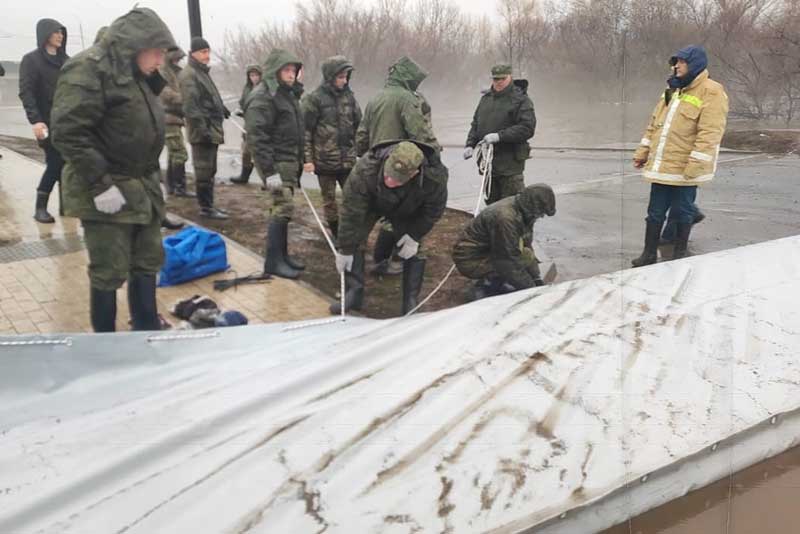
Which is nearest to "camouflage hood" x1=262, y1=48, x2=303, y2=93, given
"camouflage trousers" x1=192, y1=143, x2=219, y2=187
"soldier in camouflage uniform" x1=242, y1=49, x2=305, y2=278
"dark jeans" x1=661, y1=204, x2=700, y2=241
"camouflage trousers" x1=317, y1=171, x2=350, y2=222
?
"soldier in camouflage uniform" x1=242, y1=49, x2=305, y2=278

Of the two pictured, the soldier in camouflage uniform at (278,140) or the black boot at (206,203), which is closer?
the soldier in camouflage uniform at (278,140)

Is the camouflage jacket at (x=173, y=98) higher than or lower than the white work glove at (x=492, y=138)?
higher

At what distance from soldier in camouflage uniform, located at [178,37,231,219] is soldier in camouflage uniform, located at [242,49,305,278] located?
0.94 metres

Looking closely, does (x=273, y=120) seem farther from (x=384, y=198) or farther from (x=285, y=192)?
(x=384, y=198)

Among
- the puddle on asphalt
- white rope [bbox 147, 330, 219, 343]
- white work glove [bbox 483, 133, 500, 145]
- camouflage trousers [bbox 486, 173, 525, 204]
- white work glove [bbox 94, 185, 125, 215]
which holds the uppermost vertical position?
Result: white work glove [bbox 483, 133, 500, 145]

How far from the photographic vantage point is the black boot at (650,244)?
3.94m

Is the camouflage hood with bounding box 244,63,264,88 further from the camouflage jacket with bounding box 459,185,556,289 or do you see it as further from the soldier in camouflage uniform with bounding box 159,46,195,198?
the camouflage jacket with bounding box 459,185,556,289

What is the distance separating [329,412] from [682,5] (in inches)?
109

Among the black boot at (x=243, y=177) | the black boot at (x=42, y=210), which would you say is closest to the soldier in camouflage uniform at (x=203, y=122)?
the black boot at (x=42, y=210)

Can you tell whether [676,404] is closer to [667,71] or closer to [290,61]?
[667,71]

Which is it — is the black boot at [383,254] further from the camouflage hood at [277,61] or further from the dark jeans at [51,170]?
the dark jeans at [51,170]

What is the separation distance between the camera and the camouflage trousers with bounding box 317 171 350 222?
3.98 meters

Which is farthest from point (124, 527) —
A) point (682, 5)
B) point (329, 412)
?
point (682, 5)

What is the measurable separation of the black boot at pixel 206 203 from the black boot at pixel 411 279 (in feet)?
6.52
